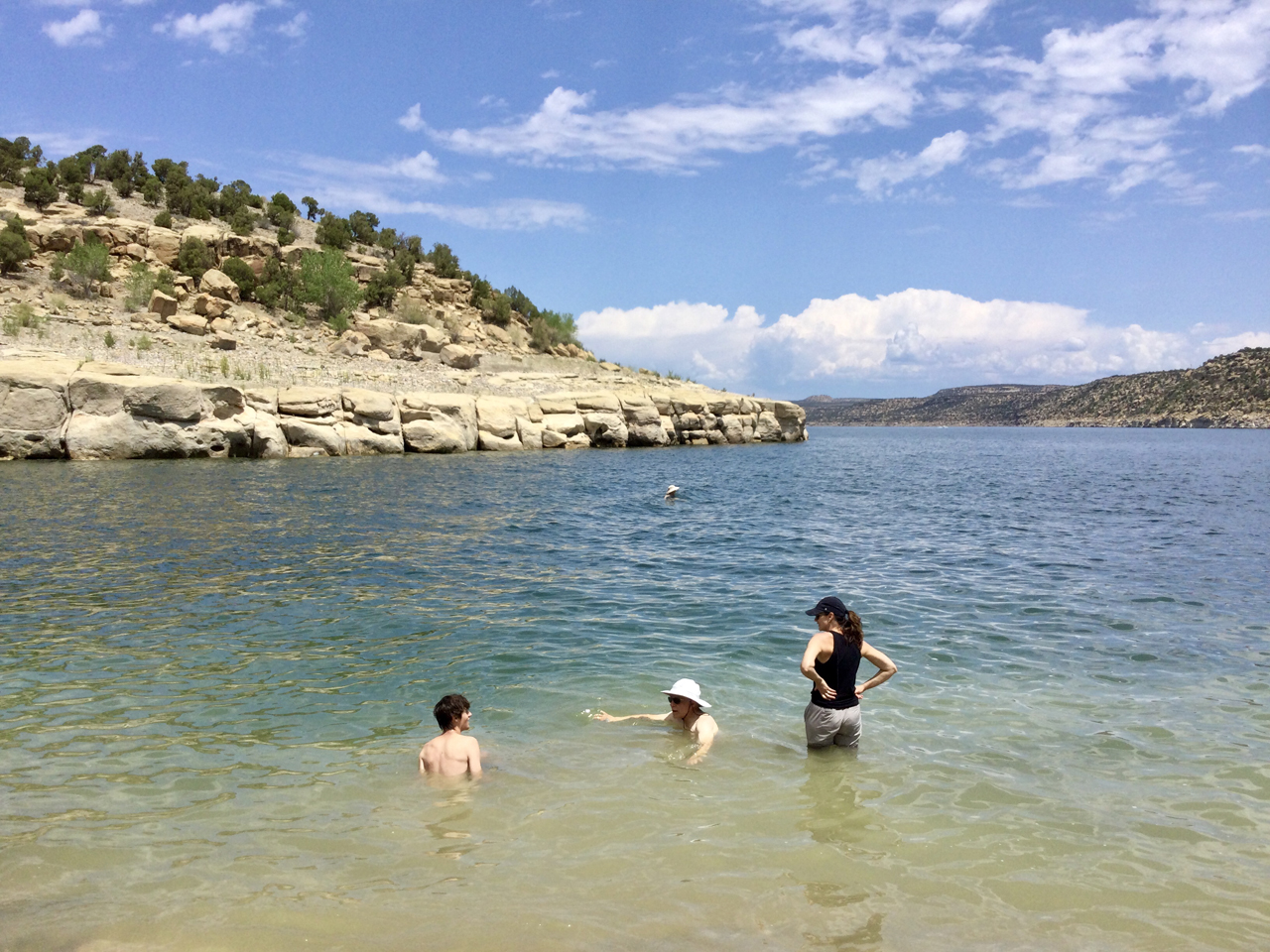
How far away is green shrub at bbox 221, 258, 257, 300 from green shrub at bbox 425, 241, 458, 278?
21914 millimetres

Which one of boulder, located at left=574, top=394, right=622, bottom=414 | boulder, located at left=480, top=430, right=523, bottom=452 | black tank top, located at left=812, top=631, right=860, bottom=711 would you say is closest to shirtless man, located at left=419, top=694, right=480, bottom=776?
black tank top, located at left=812, top=631, right=860, bottom=711

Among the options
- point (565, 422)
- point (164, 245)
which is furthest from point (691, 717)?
point (164, 245)

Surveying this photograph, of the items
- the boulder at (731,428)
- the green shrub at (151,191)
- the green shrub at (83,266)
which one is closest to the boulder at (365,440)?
the green shrub at (83,266)

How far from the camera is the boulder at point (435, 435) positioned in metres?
41.6

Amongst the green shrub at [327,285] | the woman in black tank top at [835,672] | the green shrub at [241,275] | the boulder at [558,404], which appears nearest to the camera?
the woman in black tank top at [835,672]

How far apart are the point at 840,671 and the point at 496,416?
41032 mm

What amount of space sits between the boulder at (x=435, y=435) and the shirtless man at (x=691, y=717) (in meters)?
35.4

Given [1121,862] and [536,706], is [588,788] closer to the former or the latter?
[536,706]

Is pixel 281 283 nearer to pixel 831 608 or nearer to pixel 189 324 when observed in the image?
pixel 189 324

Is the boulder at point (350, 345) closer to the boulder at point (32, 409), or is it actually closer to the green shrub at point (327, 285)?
the green shrub at point (327, 285)

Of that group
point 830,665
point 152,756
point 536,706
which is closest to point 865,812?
point 830,665

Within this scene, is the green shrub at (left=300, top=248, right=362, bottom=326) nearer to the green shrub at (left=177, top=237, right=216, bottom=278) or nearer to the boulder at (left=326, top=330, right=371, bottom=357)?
the boulder at (left=326, top=330, right=371, bottom=357)

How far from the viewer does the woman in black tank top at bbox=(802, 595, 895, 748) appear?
23.4 feet

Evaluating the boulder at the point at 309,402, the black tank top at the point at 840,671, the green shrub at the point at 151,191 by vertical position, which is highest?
the green shrub at the point at 151,191
